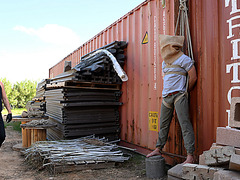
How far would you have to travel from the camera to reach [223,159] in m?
2.59

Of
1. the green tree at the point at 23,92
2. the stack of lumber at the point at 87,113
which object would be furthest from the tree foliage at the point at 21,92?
the stack of lumber at the point at 87,113

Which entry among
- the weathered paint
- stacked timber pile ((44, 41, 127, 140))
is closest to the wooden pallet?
stacked timber pile ((44, 41, 127, 140))

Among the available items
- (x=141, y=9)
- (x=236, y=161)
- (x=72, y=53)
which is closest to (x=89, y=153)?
(x=236, y=161)

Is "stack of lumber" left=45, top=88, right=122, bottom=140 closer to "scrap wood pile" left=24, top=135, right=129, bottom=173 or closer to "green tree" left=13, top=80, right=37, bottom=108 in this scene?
"scrap wood pile" left=24, top=135, right=129, bottom=173

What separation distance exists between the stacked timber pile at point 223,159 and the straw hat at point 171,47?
129 cm

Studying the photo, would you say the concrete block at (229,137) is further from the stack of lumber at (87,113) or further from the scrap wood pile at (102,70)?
the stack of lumber at (87,113)

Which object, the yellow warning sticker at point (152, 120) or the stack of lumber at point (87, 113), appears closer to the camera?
the yellow warning sticker at point (152, 120)

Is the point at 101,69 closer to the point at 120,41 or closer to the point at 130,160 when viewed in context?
the point at 120,41

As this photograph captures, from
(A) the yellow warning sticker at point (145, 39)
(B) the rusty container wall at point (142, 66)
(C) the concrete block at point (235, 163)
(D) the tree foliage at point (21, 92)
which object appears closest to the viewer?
(C) the concrete block at point (235, 163)

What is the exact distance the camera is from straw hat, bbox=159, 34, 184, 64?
3815 millimetres

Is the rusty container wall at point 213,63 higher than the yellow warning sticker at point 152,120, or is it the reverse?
the rusty container wall at point 213,63

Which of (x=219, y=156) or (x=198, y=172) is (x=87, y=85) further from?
(x=219, y=156)

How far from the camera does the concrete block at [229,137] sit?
2.71 metres

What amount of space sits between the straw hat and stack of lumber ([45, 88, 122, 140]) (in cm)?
266
